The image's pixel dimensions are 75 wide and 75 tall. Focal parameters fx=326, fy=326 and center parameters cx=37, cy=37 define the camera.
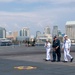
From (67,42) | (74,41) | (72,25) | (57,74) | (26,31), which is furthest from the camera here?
(26,31)

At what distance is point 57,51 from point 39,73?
840 cm

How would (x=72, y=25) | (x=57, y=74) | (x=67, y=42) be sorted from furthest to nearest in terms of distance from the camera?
(x=72, y=25) → (x=67, y=42) → (x=57, y=74)

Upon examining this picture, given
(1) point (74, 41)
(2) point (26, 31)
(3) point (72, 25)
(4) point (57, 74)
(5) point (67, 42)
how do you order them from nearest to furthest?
(4) point (57, 74) → (5) point (67, 42) → (3) point (72, 25) → (1) point (74, 41) → (2) point (26, 31)

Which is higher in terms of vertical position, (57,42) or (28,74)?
(57,42)

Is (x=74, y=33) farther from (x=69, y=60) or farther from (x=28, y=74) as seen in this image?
(x=28, y=74)

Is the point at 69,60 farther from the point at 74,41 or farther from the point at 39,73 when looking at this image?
the point at 74,41

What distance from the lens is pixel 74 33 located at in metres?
74.6

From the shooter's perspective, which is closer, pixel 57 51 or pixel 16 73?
pixel 16 73

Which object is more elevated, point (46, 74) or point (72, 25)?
point (72, 25)

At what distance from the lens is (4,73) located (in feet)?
50.2

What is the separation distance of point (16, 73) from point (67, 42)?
819 cm

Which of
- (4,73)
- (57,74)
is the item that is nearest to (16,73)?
(4,73)

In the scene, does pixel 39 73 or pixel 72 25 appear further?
pixel 72 25

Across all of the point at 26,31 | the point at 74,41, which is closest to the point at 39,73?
the point at 74,41
